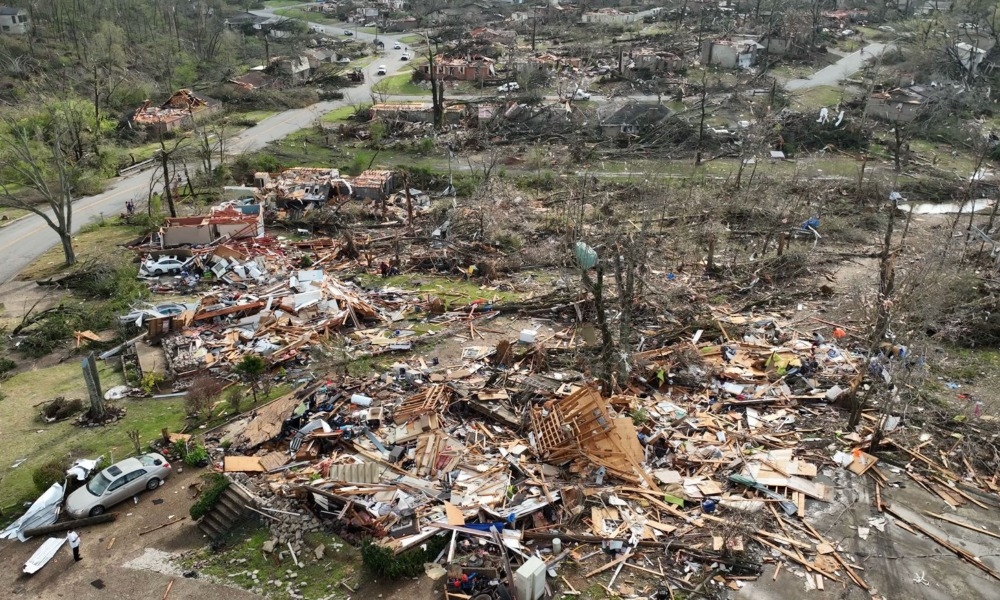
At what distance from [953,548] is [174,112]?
5538 centimetres

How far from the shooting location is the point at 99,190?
38.8 meters

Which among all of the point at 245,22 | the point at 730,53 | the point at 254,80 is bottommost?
the point at 254,80

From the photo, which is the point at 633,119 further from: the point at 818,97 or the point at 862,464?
the point at 862,464

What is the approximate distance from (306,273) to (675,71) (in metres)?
47.6

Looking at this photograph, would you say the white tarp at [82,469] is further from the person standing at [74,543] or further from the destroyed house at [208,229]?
the destroyed house at [208,229]

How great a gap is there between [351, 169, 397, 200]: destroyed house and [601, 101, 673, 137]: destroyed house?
634 inches

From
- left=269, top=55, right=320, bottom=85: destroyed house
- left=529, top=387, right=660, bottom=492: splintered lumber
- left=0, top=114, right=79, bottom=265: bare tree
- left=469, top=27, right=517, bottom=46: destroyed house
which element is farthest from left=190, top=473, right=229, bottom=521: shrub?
left=469, top=27, right=517, bottom=46: destroyed house

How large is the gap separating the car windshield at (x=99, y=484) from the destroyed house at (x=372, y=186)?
73.1ft

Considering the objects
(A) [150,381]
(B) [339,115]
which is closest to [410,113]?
(B) [339,115]

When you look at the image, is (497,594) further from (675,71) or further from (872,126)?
(675,71)

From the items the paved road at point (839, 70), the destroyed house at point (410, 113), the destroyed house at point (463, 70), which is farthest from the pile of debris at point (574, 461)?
the destroyed house at point (463, 70)

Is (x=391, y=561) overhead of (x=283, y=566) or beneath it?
overhead

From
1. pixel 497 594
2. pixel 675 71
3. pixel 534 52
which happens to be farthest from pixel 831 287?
pixel 534 52

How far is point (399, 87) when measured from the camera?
62750 mm
